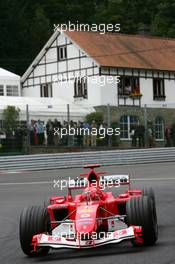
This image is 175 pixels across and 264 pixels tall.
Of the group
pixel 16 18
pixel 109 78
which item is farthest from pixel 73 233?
pixel 16 18

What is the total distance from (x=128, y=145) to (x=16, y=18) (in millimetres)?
39568

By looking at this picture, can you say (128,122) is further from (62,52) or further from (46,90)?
(46,90)

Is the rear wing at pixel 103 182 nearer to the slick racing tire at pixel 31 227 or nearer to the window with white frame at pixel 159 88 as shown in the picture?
the slick racing tire at pixel 31 227

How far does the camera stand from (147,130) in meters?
36.7

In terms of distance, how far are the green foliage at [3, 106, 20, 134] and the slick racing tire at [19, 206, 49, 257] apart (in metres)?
23.7

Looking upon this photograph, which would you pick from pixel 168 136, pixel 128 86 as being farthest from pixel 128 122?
pixel 168 136

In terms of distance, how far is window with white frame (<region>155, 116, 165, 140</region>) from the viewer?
39.0 m

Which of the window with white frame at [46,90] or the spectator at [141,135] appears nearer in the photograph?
the spectator at [141,135]

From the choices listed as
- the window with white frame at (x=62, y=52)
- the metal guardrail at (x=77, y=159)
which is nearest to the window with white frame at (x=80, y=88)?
the window with white frame at (x=62, y=52)

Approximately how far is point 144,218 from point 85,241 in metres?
0.79

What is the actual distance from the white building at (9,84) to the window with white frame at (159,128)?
38.9ft

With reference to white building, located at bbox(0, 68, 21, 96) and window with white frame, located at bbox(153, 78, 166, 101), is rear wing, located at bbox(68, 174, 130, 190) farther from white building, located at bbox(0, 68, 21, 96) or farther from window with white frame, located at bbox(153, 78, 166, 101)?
window with white frame, located at bbox(153, 78, 166, 101)

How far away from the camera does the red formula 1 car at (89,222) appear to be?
27.9 ft

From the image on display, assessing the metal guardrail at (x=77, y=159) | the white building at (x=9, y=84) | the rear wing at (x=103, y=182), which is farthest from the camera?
the white building at (x=9, y=84)
